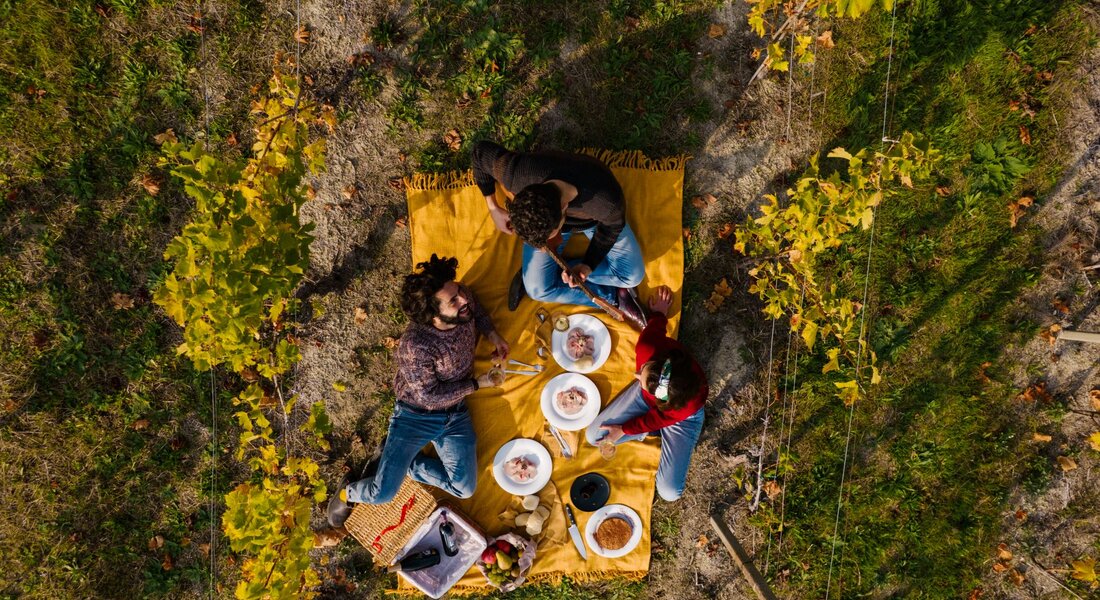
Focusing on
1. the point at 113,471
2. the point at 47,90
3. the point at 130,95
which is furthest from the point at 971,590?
the point at 47,90

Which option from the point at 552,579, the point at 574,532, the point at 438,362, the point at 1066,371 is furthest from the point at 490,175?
the point at 1066,371

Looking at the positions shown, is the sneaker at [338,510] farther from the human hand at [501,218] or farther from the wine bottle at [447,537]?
the human hand at [501,218]

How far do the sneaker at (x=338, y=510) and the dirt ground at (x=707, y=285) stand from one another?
9.6 inches

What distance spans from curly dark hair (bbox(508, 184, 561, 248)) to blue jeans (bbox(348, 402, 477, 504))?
208 cm

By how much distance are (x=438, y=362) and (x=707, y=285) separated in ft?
8.74

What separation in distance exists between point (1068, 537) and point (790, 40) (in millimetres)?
5526

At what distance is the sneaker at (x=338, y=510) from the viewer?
5086 millimetres

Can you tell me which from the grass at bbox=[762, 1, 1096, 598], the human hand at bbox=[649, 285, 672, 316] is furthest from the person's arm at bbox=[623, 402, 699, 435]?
the grass at bbox=[762, 1, 1096, 598]

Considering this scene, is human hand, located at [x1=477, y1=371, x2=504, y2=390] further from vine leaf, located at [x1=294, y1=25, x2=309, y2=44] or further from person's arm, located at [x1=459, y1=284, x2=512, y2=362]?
vine leaf, located at [x1=294, y1=25, x2=309, y2=44]

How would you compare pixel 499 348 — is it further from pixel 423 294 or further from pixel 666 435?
pixel 666 435

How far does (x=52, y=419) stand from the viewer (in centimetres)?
505

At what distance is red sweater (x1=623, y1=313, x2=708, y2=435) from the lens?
14.1 feet

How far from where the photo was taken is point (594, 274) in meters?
4.96

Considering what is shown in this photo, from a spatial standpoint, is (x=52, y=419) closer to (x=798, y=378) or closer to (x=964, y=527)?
(x=798, y=378)
